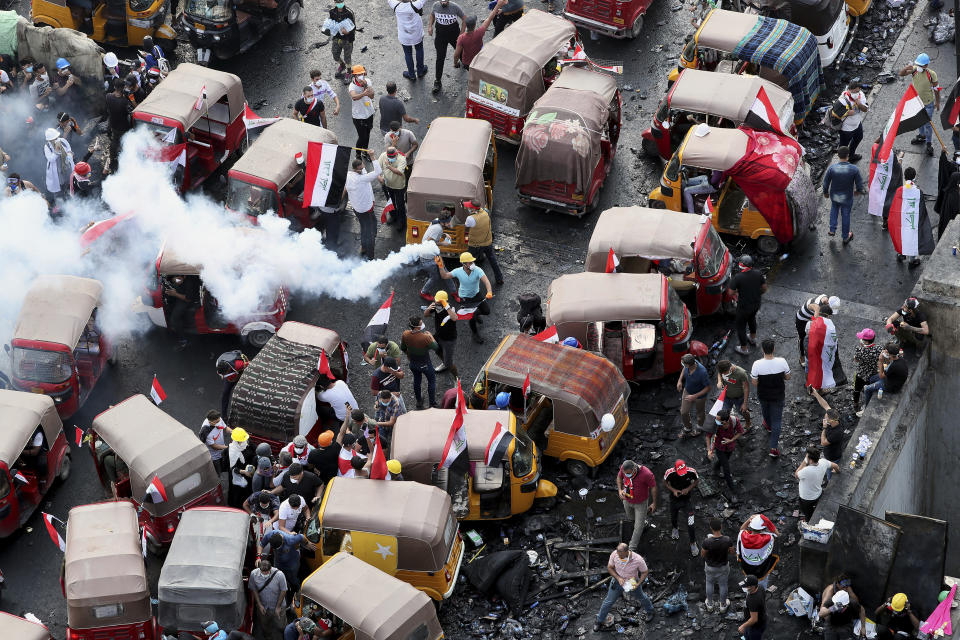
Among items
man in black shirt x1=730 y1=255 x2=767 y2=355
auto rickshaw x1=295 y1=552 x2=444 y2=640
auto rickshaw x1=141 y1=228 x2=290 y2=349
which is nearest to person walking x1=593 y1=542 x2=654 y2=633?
auto rickshaw x1=295 y1=552 x2=444 y2=640

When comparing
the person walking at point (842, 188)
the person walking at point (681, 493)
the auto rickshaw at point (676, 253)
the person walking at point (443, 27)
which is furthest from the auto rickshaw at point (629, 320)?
the person walking at point (443, 27)

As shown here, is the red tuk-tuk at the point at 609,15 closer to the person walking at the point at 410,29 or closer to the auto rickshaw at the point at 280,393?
the person walking at the point at 410,29

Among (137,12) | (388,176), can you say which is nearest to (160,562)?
(388,176)

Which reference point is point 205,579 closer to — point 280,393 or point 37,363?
point 280,393

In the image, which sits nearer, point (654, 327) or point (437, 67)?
point (654, 327)

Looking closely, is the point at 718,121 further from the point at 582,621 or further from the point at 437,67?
the point at 582,621

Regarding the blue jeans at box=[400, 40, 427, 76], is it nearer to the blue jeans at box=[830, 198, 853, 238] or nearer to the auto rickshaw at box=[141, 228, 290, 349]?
the auto rickshaw at box=[141, 228, 290, 349]
